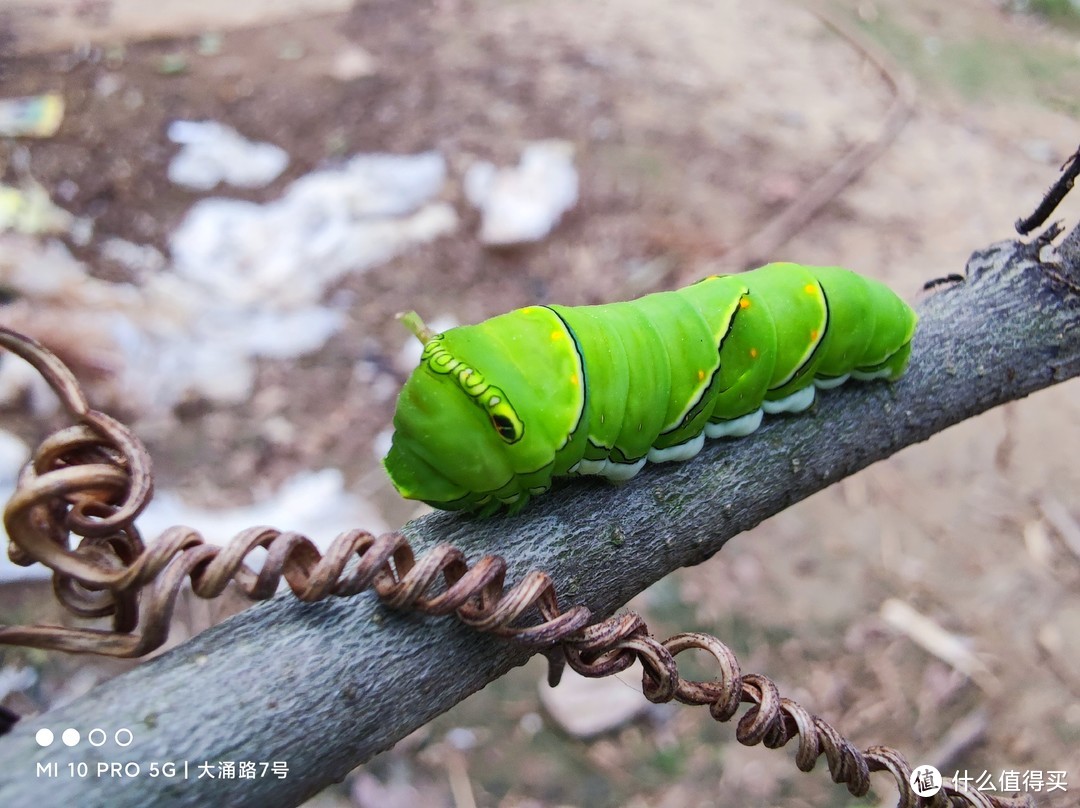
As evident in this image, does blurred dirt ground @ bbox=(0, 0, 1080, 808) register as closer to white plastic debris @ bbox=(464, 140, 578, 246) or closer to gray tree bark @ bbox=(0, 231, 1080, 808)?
white plastic debris @ bbox=(464, 140, 578, 246)

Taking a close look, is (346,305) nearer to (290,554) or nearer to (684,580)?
(684,580)

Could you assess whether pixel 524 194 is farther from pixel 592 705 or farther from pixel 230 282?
pixel 592 705

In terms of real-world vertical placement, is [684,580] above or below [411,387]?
below

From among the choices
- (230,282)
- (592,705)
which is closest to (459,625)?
(592,705)

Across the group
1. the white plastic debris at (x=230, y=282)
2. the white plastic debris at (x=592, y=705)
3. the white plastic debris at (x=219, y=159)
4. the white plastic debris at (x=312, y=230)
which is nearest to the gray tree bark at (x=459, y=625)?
the white plastic debris at (x=592, y=705)

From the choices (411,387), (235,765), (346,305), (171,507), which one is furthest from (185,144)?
(235,765)

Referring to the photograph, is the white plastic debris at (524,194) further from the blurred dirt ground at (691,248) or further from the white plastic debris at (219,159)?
the white plastic debris at (219,159)
